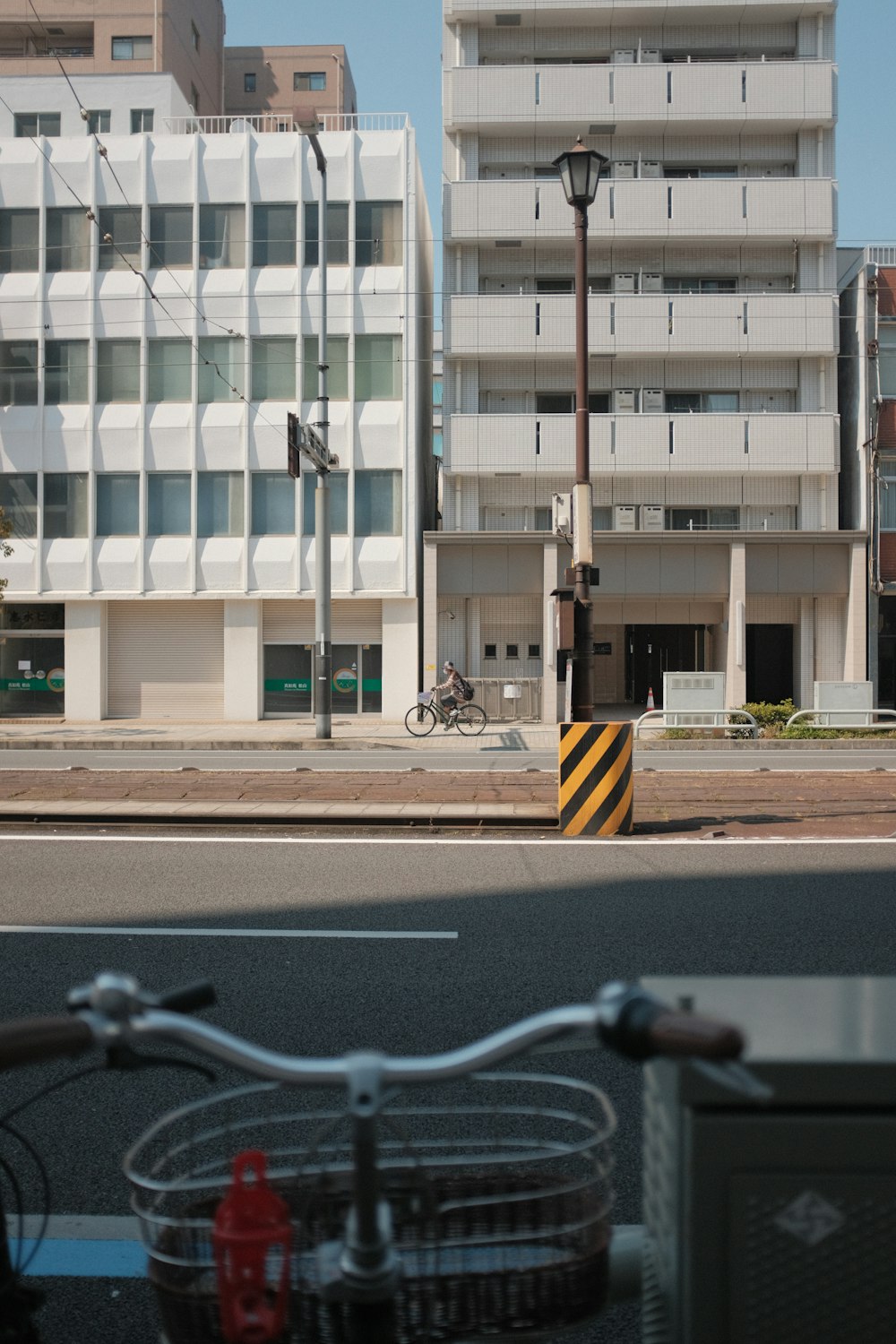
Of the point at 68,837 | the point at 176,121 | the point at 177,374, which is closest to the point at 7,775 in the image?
the point at 68,837

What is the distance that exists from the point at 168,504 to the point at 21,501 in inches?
154

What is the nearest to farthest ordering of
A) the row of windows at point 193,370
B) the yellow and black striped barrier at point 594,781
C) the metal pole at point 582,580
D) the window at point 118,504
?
1. the yellow and black striped barrier at point 594,781
2. the metal pole at point 582,580
3. the row of windows at point 193,370
4. the window at point 118,504

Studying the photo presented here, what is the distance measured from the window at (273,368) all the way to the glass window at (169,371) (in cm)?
171

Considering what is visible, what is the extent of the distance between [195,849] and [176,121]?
1224 inches

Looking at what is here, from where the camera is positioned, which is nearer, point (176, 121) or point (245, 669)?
point (245, 669)

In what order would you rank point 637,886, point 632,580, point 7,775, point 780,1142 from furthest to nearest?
point 632,580 < point 7,775 < point 637,886 < point 780,1142

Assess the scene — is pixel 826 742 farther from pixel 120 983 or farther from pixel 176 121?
pixel 176 121

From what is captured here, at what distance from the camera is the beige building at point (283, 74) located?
52.5m

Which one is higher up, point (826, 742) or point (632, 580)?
point (632, 580)

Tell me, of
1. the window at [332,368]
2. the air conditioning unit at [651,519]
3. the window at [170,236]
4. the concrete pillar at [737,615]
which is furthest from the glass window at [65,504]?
the concrete pillar at [737,615]

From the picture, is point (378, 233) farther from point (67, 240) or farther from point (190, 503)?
point (190, 503)

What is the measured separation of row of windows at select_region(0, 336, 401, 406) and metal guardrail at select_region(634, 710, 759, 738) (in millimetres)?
12546

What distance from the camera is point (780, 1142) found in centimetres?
141

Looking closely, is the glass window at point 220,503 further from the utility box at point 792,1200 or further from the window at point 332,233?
the utility box at point 792,1200
